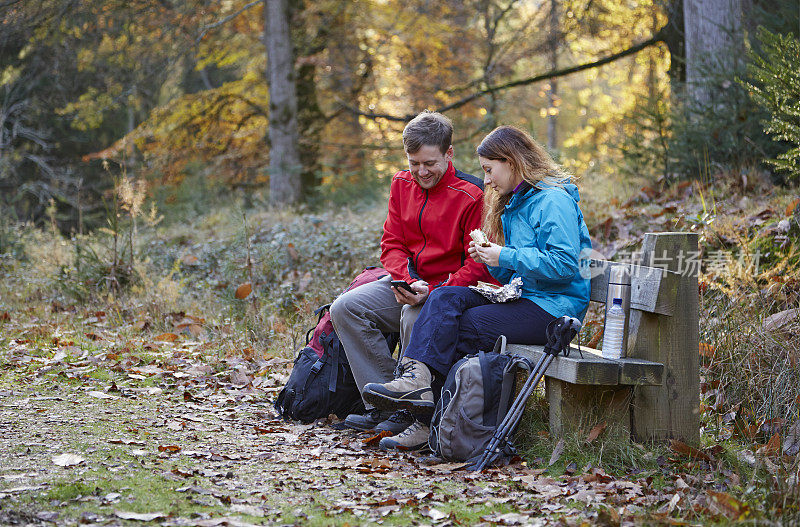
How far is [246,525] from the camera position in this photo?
270cm

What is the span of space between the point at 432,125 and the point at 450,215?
56 cm

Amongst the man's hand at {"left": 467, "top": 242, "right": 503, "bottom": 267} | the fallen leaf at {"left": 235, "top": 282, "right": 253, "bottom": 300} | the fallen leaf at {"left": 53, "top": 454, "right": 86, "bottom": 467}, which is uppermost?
the man's hand at {"left": 467, "top": 242, "right": 503, "bottom": 267}

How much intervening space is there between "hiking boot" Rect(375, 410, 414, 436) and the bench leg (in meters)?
0.93

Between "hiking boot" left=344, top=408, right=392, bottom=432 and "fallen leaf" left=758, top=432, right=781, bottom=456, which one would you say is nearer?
"fallen leaf" left=758, top=432, right=781, bottom=456

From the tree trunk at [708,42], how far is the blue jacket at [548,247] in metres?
4.57

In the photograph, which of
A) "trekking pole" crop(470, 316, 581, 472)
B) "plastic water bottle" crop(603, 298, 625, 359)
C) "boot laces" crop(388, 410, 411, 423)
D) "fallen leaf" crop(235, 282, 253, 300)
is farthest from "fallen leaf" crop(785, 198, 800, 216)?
"fallen leaf" crop(235, 282, 253, 300)

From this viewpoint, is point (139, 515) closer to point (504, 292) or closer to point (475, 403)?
point (475, 403)

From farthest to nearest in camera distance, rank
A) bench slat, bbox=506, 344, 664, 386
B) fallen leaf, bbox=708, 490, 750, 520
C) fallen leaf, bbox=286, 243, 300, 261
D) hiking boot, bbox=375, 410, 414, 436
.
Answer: fallen leaf, bbox=286, 243, 300, 261 < hiking boot, bbox=375, 410, 414, 436 < bench slat, bbox=506, 344, 664, 386 < fallen leaf, bbox=708, 490, 750, 520

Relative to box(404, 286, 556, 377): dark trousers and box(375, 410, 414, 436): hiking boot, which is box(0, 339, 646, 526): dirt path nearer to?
box(375, 410, 414, 436): hiking boot

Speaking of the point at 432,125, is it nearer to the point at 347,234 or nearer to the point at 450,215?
the point at 450,215

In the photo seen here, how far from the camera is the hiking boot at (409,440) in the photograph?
4008mm

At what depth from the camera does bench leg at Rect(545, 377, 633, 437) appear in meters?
3.70

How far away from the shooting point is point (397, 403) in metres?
3.88

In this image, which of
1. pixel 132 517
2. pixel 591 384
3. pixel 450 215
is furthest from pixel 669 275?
pixel 132 517
